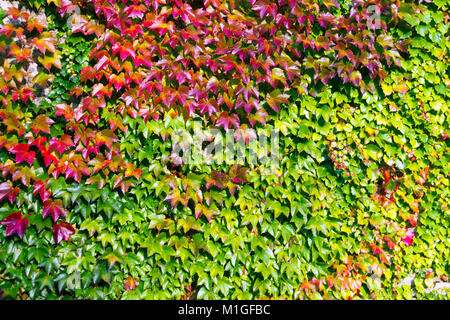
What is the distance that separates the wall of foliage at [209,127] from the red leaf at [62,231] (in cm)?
1

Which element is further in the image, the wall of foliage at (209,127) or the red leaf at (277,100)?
the red leaf at (277,100)

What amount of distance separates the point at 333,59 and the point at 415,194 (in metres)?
1.38

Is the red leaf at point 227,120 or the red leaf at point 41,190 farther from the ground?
the red leaf at point 227,120

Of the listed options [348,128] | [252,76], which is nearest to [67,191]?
[252,76]

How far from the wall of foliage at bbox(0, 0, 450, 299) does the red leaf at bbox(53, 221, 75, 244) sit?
0.5 inches

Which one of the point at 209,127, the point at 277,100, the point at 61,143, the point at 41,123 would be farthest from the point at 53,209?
the point at 277,100

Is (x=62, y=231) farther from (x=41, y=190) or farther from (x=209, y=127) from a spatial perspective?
(x=209, y=127)

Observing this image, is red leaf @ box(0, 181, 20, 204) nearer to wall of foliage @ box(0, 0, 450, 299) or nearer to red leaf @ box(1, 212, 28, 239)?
wall of foliage @ box(0, 0, 450, 299)

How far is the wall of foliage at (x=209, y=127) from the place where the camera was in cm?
218

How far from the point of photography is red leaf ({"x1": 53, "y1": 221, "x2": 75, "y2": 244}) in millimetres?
2174

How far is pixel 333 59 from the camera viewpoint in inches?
94.3

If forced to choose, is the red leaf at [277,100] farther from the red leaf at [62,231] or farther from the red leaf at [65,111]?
the red leaf at [62,231]

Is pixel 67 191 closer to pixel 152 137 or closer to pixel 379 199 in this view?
pixel 152 137

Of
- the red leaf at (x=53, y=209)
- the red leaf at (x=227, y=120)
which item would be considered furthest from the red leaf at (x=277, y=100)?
the red leaf at (x=53, y=209)
